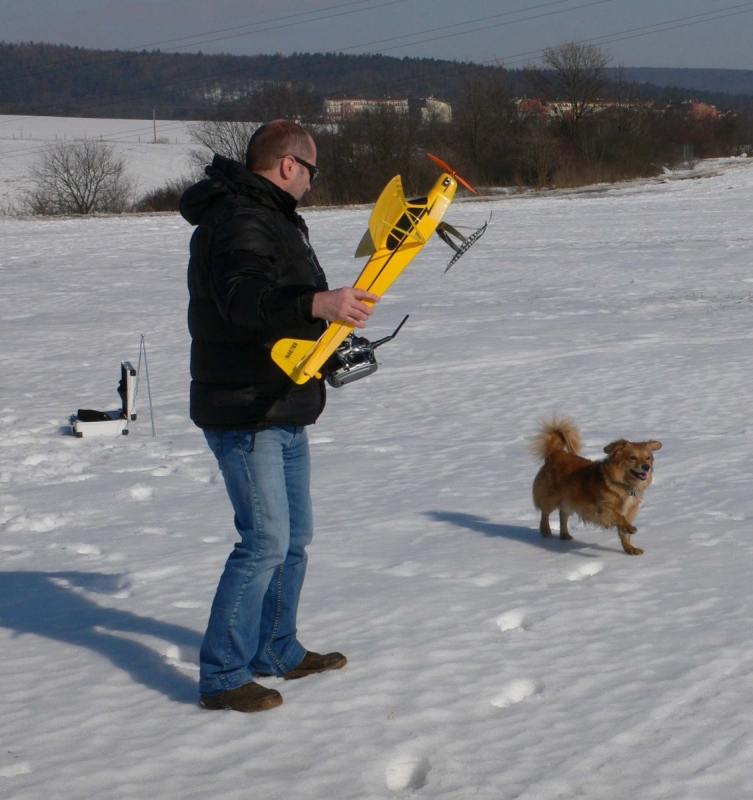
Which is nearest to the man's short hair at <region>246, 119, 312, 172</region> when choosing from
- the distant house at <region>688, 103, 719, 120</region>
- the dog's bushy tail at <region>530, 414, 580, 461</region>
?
the dog's bushy tail at <region>530, 414, 580, 461</region>

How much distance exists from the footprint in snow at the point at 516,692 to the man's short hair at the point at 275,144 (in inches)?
82.4

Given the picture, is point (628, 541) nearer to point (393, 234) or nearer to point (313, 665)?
point (313, 665)

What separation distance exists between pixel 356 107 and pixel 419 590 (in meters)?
48.7

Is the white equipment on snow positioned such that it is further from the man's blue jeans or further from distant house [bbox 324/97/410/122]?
distant house [bbox 324/97/410/122]

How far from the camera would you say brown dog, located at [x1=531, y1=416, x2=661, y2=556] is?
5246 mm

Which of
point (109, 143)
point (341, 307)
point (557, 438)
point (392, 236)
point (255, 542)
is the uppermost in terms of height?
point (109, 143)

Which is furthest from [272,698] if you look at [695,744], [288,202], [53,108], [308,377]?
[53,108]

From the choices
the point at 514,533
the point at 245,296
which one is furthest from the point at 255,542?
the point at 514,533

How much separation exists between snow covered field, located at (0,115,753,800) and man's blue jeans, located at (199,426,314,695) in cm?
24

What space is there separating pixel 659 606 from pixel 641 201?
31.5 metres

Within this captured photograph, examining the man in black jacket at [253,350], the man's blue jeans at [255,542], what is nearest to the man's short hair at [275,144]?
the man in black jacket at [253,350]

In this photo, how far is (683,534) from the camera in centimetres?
555

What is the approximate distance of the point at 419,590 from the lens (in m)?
4.86

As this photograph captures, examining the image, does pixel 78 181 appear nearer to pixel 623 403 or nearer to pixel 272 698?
pixel 623 403
